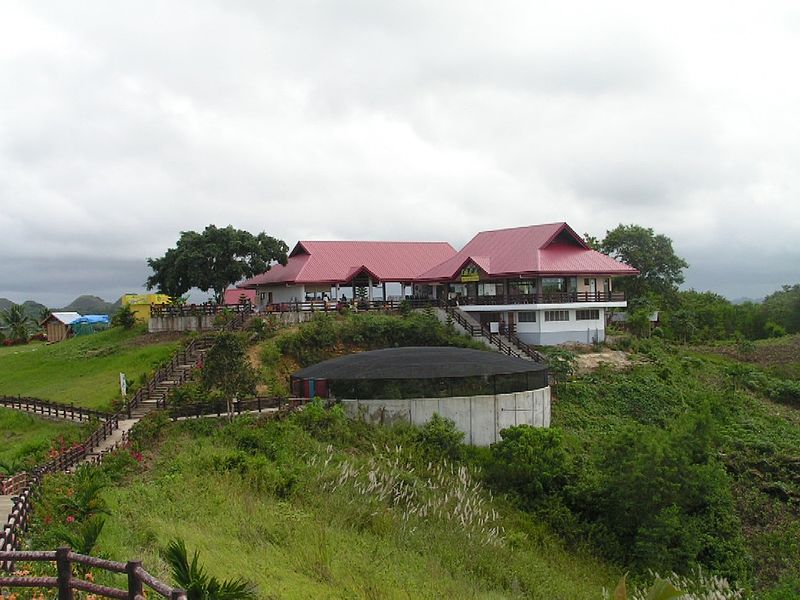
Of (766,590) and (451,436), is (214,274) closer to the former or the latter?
(451,436)

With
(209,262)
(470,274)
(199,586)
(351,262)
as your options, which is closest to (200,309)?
(209,262)

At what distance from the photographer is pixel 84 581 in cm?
920

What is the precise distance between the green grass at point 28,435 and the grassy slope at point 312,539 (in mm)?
4658

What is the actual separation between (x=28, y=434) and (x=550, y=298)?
98.4 ft

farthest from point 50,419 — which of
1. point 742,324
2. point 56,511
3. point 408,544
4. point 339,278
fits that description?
point 742,324

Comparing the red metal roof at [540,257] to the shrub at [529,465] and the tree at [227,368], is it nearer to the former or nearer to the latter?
the shrub at [529,465]

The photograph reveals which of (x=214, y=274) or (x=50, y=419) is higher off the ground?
(x=214, y=274)

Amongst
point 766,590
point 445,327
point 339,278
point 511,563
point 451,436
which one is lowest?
point 766,590

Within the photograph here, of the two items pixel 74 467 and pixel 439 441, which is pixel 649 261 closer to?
pixel 439 441

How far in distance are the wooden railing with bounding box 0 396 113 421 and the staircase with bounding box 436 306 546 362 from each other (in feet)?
75.3

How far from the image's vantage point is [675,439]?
2553 cm

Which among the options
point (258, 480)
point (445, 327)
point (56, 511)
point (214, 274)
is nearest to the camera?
point (56, 511)

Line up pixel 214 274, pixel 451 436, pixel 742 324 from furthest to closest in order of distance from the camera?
pixel 742 324, pixel 214 274, pixel 451 436

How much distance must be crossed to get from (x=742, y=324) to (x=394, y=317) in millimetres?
40310
